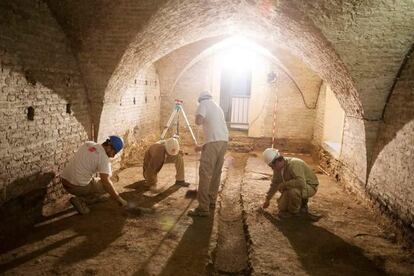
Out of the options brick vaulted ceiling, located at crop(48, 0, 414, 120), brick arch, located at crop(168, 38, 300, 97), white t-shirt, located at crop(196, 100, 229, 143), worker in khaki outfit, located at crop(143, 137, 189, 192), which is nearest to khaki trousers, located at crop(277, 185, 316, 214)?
white t-shirt, located at crop(196, 100, 229, 143)

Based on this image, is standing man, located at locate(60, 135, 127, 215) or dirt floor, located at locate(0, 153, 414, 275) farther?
standing man, located at locate(60, 135, 127, 215)

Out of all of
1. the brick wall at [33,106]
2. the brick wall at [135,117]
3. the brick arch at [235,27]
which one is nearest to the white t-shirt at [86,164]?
the brick wall at [33,106]

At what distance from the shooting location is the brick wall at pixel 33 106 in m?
4.11

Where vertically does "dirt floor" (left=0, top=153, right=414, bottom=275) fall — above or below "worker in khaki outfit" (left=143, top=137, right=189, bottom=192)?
below

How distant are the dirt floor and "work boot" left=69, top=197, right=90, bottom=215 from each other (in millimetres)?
100

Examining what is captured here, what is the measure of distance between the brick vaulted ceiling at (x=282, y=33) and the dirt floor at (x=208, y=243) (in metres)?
2.06

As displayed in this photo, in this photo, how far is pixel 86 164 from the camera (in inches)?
185

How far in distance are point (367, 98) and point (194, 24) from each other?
353 centimetres

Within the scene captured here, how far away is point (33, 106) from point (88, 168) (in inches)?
44.5

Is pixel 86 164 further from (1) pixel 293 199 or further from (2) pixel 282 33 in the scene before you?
(2) pixel 282 33

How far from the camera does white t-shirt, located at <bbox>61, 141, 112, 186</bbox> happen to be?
182 inches

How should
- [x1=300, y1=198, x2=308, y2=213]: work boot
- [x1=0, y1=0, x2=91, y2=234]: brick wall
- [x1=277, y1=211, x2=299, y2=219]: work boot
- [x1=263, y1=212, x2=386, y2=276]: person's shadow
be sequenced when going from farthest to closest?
[x1=300, y1=198, x2=308, y2=213]: work boot < [x1=277, y1=211, x2=299, y2=219]: work boot < [x1=0, y1=0, x2=91, y2=234]: brick wall < [x1=263, y1=212, x2=386, y2=276]: person's shadow

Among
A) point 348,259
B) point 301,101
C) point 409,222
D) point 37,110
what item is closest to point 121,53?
point 37,110

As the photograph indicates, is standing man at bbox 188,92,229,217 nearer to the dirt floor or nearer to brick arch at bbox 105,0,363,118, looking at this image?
the dirt floor
